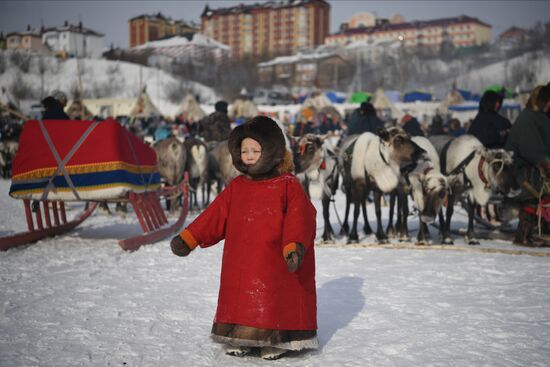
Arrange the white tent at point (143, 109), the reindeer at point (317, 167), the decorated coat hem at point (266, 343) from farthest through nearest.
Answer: the white tent at point (143, 109), the reindeer at point (317, 167), the decorated coat hem at point (266, 343)

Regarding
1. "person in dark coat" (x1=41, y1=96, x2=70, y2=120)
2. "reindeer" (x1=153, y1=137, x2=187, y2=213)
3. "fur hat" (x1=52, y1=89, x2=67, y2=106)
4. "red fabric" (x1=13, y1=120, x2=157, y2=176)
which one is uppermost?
"fur hat" (x1=52, y1=89, x2=67, y2=106)

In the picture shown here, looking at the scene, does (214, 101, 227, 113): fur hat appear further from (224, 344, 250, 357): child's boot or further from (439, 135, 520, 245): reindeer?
(224, 344, 250, 357): child's boot

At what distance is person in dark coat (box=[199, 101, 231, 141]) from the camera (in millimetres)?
13945

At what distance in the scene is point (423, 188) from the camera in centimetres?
788

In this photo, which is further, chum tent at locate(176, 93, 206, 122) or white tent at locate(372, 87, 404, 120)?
white tent at locate(372, 87, 404, 120)

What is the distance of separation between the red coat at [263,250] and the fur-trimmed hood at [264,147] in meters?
0.07

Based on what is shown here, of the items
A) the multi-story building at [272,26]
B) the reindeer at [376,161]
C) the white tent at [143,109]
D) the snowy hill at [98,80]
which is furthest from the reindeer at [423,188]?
the multi-story building at [272,26]

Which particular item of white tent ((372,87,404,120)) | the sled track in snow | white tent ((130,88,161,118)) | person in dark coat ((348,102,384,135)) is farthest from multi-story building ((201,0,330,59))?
the sled track in snow

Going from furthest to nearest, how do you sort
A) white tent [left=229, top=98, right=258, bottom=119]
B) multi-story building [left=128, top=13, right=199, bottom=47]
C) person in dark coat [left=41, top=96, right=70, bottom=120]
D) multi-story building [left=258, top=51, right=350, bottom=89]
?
multi-story building [left=128, top=13, right=199, bottom=47], multi-story building [left=258, top=51, right=350, bottom=89], white tent [left=229, top=98, right=258, bottom=119], person in dark coat [left=41, top=96, right=70, bottom=120]

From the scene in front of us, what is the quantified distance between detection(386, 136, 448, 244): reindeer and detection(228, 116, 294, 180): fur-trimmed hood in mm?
4162

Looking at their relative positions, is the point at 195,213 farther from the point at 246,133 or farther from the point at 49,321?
the point at 246,133

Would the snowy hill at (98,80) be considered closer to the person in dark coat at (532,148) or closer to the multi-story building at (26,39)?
the multi-story building at (26,39)

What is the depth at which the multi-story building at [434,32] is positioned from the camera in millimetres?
121812

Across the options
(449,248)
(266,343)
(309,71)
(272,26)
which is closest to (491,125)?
(449,248)
